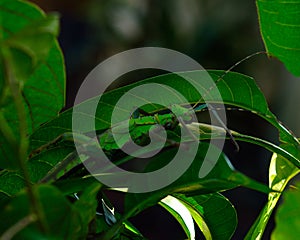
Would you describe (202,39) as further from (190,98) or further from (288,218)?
(288,218)

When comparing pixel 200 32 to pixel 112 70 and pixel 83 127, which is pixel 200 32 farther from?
pixel 83 127

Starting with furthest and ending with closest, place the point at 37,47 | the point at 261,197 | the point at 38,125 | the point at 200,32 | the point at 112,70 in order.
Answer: the point at 112,70 → the point at 200,32 → the point at 261,197 → the point at 38,125 → the point at 37,47

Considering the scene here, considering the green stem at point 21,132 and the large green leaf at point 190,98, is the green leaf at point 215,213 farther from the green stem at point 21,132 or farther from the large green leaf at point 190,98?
the green stem at point 21,132

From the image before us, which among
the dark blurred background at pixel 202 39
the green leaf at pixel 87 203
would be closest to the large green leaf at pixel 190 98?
the green leaf at pixel 87 203

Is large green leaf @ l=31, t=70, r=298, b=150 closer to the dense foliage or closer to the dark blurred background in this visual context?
the dense foliage

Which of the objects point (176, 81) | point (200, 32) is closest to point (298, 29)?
point (176, 81)

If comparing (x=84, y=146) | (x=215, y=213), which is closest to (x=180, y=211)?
(x=215, y=213)

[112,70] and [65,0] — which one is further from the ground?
[65,0]
